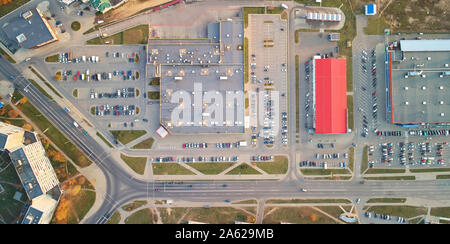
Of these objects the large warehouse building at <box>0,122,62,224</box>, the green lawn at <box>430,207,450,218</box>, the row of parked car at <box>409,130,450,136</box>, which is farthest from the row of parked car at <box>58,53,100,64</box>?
the green lawn at <box>430,207,450,218</box>

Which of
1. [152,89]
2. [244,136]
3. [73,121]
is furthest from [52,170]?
[244,136]

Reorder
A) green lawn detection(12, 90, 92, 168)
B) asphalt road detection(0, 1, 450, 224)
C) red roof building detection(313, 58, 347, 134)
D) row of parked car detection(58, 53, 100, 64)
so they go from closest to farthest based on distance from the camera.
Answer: red roof building detection(313, 58, 347, 134) → green lawn detection(12, 90, 92, 168) → asphalt road detection(0, 1, 450, 224) → row of parked car detection(58, 53, 100, 64)

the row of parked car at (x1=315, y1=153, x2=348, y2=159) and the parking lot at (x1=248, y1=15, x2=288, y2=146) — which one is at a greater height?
the parking lot at (x1=248, y1=15, x2=288, y2=146)

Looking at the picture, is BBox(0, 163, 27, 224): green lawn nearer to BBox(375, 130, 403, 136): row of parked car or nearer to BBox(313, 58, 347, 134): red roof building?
BBox(313, 58, 347, 134): red roof building

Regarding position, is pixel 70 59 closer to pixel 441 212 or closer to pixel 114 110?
pixel 114 110

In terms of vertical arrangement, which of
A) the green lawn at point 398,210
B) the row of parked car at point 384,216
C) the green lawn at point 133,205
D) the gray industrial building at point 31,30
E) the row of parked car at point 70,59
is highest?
the gray industrial building at point 31,30

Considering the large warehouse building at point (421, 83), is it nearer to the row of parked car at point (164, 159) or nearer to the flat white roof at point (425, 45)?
the flat white roof at point (425, 45)

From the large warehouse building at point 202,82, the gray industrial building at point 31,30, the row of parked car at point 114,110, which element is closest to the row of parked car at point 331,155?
the large warehouse building at point 202,82
